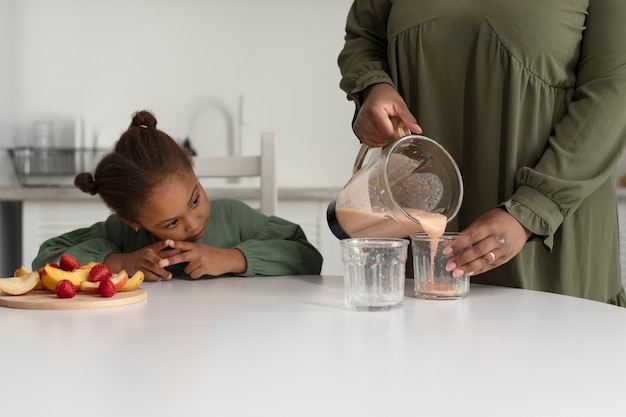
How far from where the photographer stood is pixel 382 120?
1.11 metres

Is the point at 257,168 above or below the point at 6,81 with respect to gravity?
below

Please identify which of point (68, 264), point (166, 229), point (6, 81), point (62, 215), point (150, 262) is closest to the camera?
point (68, 264)

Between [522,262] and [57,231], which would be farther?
[57,231]

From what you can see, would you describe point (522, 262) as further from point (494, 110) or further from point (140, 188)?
point (140, 188)

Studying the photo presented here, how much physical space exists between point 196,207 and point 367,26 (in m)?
0.46

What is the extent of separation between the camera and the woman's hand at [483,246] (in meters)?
1.04

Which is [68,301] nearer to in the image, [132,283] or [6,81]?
[132,283]

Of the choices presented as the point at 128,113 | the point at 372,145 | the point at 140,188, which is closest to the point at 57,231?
the point at 128,113

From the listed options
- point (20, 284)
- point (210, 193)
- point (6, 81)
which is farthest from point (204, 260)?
point (6, 81)

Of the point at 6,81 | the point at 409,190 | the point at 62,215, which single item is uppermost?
the point at 6,81

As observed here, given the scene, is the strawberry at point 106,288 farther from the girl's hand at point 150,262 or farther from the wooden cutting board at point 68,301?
the girl's hand at point 150,262

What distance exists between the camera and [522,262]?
1.24 m

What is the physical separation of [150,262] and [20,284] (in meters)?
0.26

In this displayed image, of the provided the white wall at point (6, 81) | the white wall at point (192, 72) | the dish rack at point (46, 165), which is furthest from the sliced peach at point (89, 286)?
the white wall at point (6, 81)
